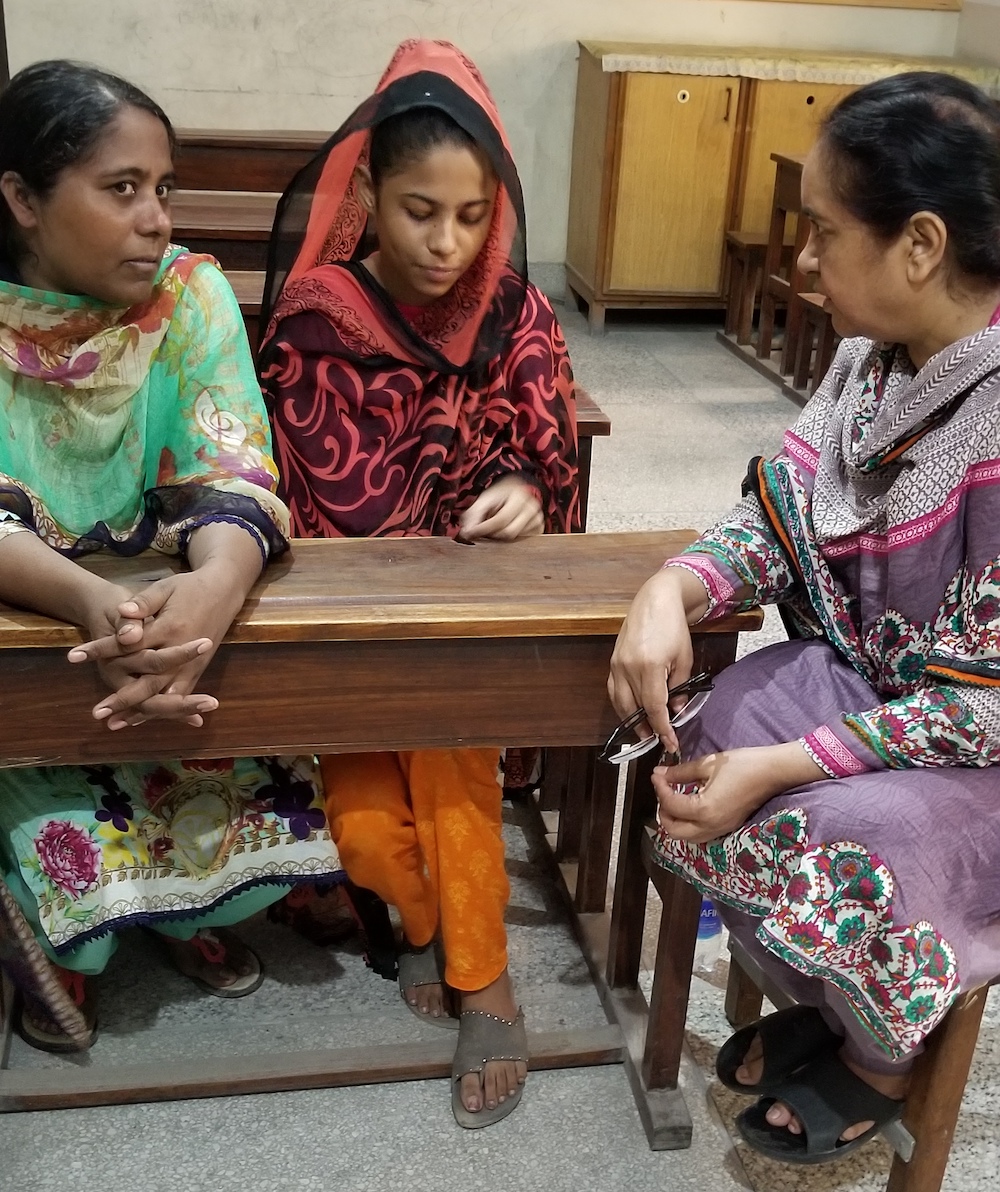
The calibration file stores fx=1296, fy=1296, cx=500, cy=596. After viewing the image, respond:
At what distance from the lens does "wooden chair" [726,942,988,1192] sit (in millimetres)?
1310

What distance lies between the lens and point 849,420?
1.44 meters

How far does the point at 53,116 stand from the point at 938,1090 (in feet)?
4.61

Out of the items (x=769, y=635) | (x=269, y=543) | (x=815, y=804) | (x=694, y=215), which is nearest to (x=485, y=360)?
(x=269, y=543)

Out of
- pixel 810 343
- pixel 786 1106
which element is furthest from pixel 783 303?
pixel 786 1106

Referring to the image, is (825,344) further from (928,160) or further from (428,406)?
(928,160)

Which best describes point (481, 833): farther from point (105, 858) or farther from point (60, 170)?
point (60, 170)

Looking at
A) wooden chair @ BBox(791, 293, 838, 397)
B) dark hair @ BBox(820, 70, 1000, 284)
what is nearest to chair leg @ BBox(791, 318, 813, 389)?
wooden chair @ BBox(791, 293, 838, 397)

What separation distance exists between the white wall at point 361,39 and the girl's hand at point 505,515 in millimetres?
4529

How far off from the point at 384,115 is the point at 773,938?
3.72 feet

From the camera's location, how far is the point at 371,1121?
168 centimetres

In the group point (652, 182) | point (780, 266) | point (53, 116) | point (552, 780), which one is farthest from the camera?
point (652, 182)

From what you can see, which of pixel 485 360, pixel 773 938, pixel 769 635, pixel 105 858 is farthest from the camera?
pixel 769 635

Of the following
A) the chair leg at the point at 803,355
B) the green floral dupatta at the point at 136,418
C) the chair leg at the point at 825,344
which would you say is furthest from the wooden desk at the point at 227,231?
the chair leg at the point at 803,355

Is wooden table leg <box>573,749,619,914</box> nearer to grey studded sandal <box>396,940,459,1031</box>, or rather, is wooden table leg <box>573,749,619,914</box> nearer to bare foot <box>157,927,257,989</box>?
grey studded sandal <box>396,940,459,1031</box>
